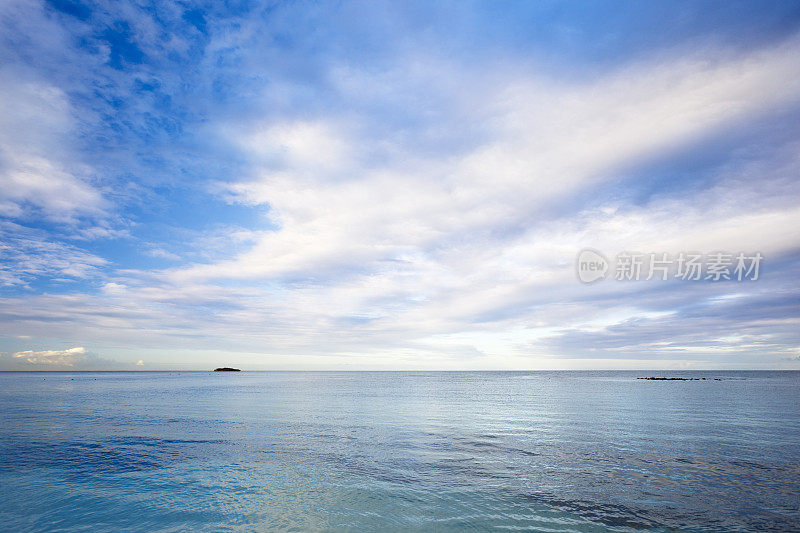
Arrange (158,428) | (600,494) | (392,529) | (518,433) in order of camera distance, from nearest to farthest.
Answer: (392,529) < (600,494) < (518,433) < (158,428)

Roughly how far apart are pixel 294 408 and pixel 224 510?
138ft

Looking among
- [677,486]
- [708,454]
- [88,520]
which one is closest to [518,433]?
[708,454]

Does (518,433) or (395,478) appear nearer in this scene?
(395,478)

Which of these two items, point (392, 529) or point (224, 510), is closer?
point (392, 529)

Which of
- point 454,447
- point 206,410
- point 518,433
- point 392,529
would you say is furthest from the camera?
point 206,410

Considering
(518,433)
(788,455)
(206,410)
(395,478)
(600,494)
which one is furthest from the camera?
(206,410)

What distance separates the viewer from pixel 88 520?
1678cm

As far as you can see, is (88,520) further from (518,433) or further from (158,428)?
(518,433)

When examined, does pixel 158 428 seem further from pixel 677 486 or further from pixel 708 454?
pixel 708 454

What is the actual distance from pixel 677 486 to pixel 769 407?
2147 inches

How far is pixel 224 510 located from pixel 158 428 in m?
27.8

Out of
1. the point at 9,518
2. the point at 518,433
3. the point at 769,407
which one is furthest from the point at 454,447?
the point at 769,407

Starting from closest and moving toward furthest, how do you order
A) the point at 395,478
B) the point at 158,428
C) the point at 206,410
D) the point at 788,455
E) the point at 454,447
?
the point at 395,478, the point at 788,455, the point at 454,447, the point at 158,428, the point at 206,410

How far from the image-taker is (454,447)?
29797mm
